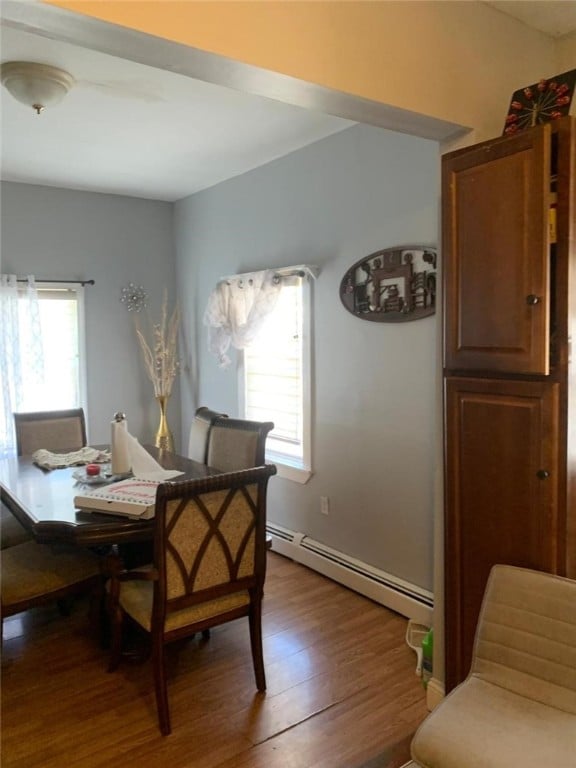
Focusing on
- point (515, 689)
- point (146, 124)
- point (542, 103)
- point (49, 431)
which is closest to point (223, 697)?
point (515, 689)

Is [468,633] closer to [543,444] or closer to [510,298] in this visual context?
[543,444]

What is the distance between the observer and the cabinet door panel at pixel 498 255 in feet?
5.63

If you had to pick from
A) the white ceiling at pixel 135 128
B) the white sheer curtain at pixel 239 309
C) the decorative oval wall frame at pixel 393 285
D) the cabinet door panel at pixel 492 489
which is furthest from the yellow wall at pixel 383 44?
the white sheer curtain at pixel 239 309

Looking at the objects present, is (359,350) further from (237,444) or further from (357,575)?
(357,575)

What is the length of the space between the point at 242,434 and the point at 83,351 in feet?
6.83

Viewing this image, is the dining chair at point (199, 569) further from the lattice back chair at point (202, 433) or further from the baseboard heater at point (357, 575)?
the lattice back chair at point (202, 433)

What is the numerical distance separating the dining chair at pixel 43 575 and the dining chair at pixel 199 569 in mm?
261

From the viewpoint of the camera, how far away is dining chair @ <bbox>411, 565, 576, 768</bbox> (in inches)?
58.6

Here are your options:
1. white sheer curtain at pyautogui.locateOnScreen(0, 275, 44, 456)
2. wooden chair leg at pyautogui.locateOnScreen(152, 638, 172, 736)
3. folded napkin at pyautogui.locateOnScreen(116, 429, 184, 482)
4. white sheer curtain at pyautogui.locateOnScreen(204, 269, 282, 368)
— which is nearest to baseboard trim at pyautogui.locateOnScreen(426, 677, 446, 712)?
wooden chair leg at pyautogui.locateOnScreen(152, 638, 172, 736)

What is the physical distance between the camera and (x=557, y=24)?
2230 mm

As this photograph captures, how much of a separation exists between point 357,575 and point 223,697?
1153 mm

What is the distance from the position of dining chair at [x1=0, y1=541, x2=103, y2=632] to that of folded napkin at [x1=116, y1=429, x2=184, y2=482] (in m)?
0.43

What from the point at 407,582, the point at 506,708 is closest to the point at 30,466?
the point at 407,582

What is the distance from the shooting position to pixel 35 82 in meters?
2.53
